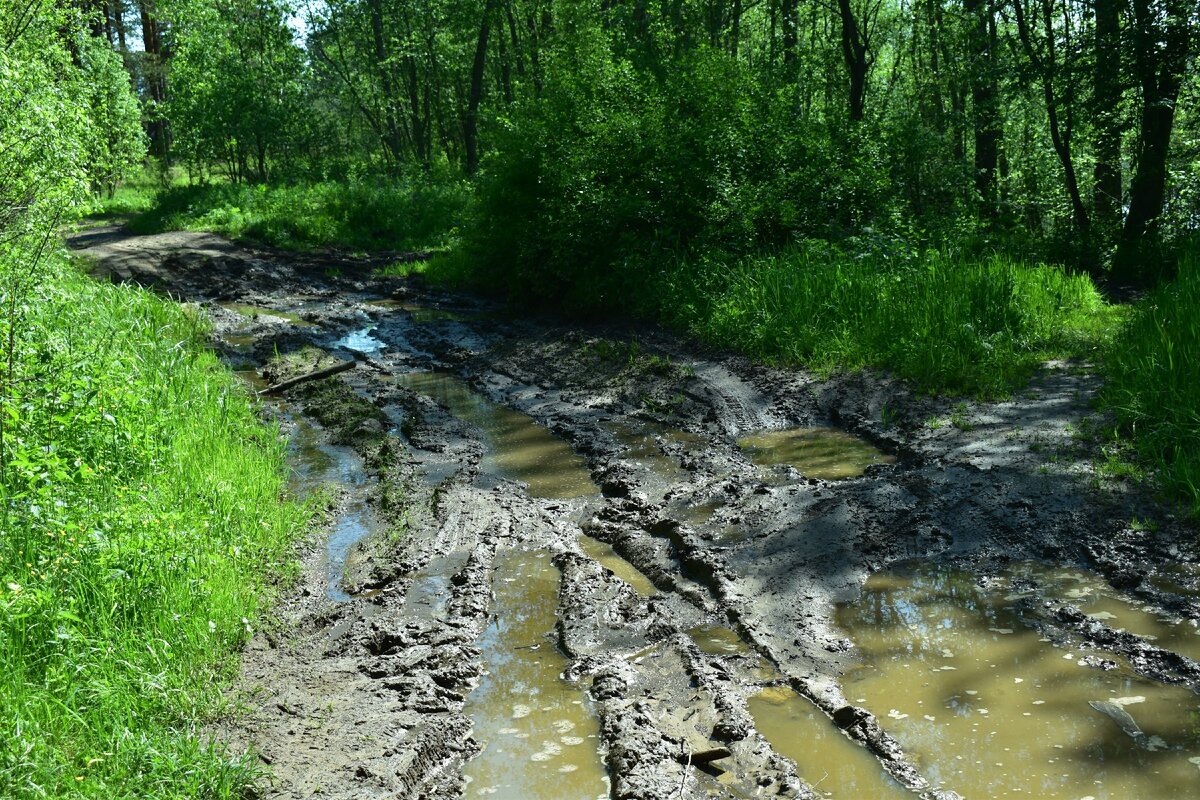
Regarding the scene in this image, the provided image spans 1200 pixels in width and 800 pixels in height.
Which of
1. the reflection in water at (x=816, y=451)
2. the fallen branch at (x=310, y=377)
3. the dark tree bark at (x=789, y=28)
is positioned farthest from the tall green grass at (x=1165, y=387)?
the dark tree bark at (x=789, y=28)

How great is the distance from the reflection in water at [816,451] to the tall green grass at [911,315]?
113 cm

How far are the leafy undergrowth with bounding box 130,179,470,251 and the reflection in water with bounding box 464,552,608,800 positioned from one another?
1812cm

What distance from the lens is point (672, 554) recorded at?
21.3 feet

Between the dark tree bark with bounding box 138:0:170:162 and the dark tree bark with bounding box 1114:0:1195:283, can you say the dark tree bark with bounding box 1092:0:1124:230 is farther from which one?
the dark tree bark with bounding box 138:0:170:162

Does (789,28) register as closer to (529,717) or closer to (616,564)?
(616,564)

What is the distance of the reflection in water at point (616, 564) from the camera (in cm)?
607

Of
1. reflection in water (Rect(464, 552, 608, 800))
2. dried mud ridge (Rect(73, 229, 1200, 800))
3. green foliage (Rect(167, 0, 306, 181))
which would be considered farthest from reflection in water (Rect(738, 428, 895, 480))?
green foliage (Rect(167, 0, 306, 181))

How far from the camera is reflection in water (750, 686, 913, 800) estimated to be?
4.07 meters

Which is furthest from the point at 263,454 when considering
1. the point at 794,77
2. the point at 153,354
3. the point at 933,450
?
the point at 794,77

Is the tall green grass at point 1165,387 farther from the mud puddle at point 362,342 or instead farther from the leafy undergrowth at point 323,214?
the leafy undergrowth at point 323,214

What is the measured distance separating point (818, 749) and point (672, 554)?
2258 millimetres

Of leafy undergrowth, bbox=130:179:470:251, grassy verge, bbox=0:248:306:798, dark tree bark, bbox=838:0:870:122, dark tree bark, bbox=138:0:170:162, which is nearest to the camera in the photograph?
grassy verge, bbox=0:248:306:798

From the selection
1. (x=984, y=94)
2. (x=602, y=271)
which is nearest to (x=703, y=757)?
(x=602, y=271)

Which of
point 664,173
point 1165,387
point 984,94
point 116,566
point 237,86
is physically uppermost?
point 237,86
